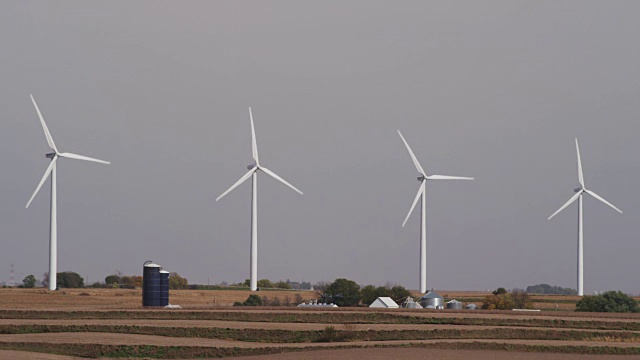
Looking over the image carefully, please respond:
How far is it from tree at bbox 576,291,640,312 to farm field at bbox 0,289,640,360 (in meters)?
17.8

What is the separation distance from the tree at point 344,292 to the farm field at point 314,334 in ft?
104

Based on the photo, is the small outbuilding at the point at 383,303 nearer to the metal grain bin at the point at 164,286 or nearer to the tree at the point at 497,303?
the tree at the point at 497,303

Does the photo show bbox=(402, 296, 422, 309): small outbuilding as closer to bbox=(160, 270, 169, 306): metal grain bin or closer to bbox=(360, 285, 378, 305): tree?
bbox=(360, 285, 378, 305): tree

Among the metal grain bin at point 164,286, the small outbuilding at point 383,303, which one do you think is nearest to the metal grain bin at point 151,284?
the metal grain bin at point 164,286

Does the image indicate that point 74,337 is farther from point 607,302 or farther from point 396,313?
point 607,302

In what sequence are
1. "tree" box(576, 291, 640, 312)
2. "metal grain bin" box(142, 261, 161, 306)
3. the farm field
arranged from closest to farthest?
the farm field < "metal grain bin" box(142, 261, 161, 306) < "tree" box(576, 291, 640, 312)

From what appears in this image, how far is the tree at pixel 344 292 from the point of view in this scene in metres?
146

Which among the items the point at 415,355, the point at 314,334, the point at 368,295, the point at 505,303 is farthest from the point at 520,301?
the point at 415,355

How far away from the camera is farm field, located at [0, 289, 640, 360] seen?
74188 millimetres

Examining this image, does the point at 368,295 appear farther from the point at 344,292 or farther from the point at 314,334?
the point at 314,334

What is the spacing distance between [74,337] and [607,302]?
77.8m

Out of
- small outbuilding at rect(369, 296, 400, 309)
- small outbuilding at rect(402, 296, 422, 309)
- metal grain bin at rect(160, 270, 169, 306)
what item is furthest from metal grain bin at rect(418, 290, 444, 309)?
metal grain bin at rect(160, 270, 169, 306)

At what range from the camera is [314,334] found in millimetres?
86750

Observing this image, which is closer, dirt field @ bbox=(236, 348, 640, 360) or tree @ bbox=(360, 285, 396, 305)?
dirt field @ bbox=(236, 348, 640, 360)
